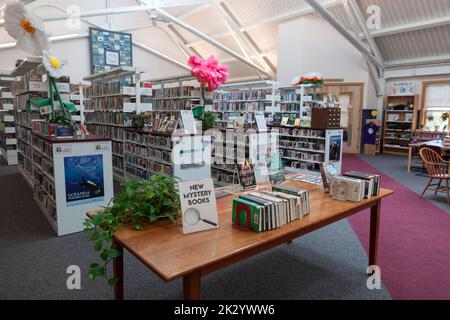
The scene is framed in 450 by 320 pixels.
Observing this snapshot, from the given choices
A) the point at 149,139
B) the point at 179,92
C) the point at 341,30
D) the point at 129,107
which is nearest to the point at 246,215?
the point at 149,139

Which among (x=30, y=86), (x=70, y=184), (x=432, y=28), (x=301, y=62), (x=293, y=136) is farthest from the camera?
(x=301, y=62)

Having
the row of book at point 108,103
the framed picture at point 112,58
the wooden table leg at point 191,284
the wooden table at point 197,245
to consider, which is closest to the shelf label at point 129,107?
the row of book at point 108,103

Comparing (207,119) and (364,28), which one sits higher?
(364,28)

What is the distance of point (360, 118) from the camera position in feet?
36.7

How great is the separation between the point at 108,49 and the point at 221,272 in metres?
12.5

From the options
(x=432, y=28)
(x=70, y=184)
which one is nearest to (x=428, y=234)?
(x=70, y=184)

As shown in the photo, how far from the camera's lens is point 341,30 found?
9.06 metres

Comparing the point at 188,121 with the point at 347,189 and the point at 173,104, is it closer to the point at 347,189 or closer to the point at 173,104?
the point at 347,189

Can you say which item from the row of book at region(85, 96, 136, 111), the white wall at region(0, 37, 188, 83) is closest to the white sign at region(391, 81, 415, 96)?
the white wall at region(0, 37, 188, 83)

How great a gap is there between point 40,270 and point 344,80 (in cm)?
1083

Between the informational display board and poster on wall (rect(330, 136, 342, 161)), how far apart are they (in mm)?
4620

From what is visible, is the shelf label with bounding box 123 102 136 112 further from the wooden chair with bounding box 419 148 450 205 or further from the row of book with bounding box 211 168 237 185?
the wooden chair with bounding box 419 148 450 205
